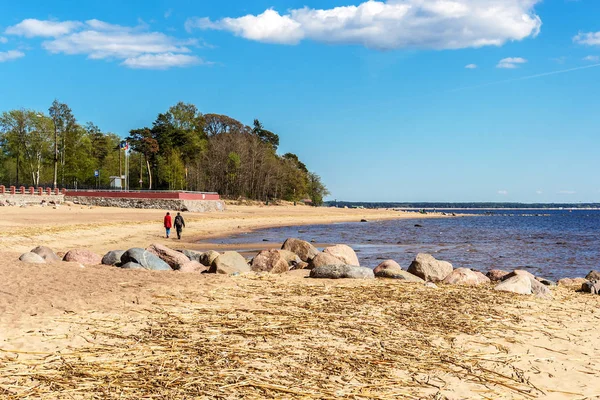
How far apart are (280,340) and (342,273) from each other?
5.32 m

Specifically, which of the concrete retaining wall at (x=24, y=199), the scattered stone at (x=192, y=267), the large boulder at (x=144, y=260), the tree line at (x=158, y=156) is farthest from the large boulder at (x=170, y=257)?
the tree line at (x=158, y=156)

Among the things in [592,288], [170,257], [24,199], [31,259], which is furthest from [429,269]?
[24,199]

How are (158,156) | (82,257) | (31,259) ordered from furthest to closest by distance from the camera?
(158,156)
(82,257)
(31,259)

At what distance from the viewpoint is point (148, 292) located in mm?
8859

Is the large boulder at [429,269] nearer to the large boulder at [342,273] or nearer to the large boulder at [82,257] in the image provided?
the large boulder at [342,273]

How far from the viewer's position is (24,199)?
55000 millimetres

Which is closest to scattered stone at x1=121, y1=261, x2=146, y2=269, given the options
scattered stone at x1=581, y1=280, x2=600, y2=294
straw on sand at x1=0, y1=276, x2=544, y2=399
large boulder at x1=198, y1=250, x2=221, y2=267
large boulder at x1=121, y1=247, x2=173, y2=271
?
large boulder at x1=121, y1=247, x2=173, y2=271

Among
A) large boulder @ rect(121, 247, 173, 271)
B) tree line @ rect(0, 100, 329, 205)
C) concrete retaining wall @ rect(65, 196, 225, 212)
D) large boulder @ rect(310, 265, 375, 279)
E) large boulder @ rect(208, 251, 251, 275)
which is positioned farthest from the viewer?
tree line @ rect(0, 100, 329, 205)

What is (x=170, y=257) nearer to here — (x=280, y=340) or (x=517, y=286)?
(x=517, y=286)

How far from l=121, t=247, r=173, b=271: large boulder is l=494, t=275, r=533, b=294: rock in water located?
7.10m

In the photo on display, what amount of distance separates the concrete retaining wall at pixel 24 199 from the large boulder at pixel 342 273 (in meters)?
47.2

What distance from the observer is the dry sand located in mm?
4879

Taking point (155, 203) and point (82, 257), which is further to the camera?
point (155, 203)

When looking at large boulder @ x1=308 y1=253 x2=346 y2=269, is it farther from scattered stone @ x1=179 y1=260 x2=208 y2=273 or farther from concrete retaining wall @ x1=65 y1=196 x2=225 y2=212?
concrete retaining wall @ x1=65 y1=196 x2=225 y2=212
